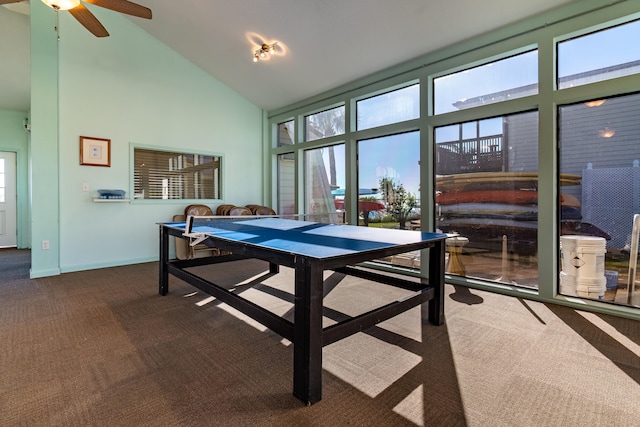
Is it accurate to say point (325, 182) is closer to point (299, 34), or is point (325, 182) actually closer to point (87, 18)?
point (299, 34)

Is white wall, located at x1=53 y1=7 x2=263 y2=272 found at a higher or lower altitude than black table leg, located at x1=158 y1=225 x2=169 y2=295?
higher

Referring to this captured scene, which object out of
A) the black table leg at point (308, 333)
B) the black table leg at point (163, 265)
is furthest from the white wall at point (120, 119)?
the black table leg at point (308, 333)

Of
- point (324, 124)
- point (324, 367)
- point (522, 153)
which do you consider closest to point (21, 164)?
point (324, 124)

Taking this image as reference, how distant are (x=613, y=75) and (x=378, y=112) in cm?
260

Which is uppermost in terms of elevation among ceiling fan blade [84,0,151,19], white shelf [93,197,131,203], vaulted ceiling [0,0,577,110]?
vaulted ceiling [0,0,577,110]

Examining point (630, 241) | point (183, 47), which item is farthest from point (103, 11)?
point (630, 241)

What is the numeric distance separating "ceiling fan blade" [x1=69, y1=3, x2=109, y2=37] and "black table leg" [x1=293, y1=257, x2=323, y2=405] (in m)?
3.26

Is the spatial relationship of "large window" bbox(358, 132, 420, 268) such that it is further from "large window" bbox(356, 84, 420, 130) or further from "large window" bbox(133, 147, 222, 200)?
"large window" bbox(133, 147, 222, 200)

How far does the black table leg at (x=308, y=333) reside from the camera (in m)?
1.59

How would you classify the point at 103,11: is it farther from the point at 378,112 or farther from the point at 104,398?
the point at 104,398

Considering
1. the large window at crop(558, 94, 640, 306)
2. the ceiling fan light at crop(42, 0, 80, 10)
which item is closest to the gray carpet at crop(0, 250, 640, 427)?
the large window at crop(558, 94, 640, 306)

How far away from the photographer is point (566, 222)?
318 centimetres

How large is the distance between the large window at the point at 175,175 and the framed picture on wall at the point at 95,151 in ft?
1.28

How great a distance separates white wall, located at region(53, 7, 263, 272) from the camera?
4488 millimetres
